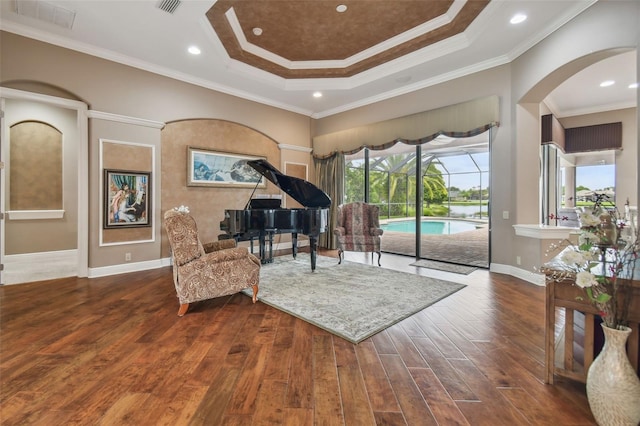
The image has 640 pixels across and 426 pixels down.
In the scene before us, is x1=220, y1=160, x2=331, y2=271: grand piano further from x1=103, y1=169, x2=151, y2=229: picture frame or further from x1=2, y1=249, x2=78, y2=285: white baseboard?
x1=2, y1=249, x2=78, y2=285: white baseboard

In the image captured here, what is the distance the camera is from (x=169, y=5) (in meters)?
3.24

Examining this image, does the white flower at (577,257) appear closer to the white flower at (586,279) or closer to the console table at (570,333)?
the white flower at (586,279)

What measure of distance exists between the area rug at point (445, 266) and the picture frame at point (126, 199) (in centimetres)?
476

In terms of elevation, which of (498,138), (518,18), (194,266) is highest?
(518,18)

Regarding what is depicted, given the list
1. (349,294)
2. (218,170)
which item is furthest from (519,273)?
(218,170)

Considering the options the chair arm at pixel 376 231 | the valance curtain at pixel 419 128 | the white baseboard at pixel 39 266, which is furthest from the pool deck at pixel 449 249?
the white baseboard at pixel 39 266

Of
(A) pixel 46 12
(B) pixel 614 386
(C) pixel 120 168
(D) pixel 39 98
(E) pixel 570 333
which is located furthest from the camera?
(C) pixel 120 168

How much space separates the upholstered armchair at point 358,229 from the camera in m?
5.08

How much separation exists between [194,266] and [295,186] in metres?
2.15

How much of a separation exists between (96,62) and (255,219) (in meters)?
3.39

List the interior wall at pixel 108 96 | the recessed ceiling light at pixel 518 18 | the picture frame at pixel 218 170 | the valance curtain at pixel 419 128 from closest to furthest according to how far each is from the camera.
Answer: the recessed ceiling light at pixel 518 18, the interior wall at pixel 108 96, the valance curtain at pixel 419 128, the picture frame at pixel 218 170

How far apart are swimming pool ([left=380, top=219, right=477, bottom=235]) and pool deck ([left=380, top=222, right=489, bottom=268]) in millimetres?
1359

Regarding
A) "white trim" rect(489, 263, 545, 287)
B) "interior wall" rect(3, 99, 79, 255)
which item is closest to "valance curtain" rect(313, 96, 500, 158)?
"white trim" rect(489, 263, 545, 287)

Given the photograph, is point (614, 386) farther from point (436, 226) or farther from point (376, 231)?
point (436, 226)
